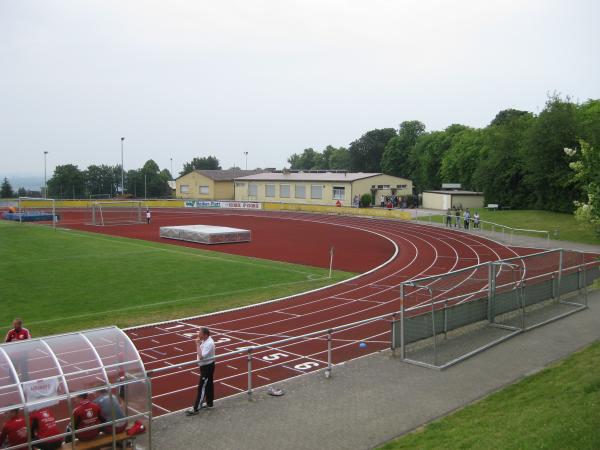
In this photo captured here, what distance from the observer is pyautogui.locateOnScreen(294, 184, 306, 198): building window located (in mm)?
79438

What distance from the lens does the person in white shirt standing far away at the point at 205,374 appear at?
10.8 meters

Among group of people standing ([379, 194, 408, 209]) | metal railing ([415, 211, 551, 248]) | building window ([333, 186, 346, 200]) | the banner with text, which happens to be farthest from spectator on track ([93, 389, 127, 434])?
the banner with text

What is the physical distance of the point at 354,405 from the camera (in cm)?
1117

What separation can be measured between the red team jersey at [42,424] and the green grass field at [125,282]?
34.3ft

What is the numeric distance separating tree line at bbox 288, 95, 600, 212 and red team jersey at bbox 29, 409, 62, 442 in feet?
55.4

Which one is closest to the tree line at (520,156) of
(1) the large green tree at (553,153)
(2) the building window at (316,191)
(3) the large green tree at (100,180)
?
(1) the large green tree at (553,153)

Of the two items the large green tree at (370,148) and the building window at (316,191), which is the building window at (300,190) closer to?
the building window at (316,191)

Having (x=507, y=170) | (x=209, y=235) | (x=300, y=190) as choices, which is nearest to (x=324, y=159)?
(x=300, y=190)

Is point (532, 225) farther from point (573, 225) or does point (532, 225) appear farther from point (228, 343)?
point (228, 343)

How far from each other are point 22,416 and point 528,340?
12.3 metres

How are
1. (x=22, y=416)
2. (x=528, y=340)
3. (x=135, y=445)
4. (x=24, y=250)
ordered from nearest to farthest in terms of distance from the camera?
(x=22, y=416), (x=135, y=445), (x=528, y=340), (x=24, y=250)

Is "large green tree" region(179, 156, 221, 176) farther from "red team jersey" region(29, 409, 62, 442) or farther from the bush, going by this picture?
"red team jersey" region(29, 409, 62, 442)

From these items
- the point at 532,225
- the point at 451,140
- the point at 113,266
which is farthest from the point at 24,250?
the point at 451,140

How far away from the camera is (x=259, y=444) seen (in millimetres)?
9492
